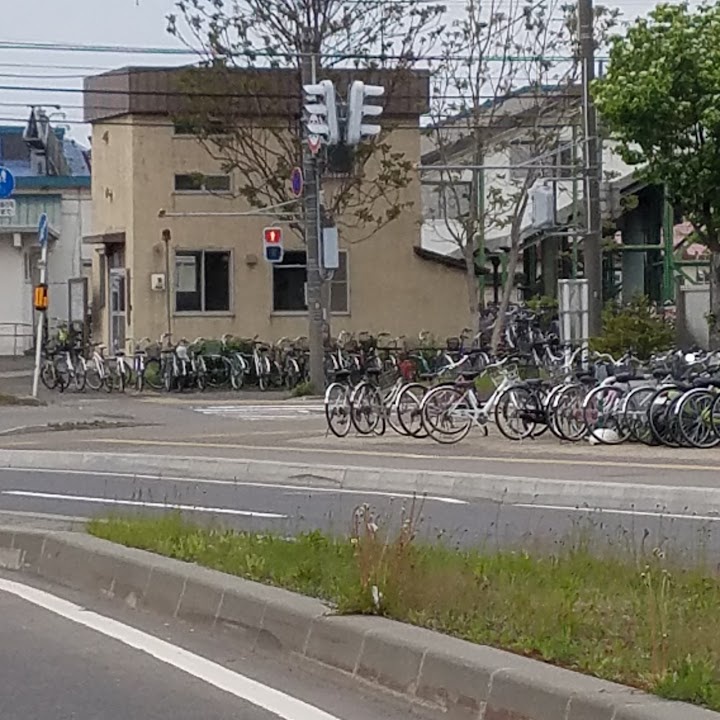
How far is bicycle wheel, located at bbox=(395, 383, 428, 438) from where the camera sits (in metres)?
23.3

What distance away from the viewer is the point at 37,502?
54.8 ft

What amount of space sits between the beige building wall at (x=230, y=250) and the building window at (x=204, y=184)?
138mm

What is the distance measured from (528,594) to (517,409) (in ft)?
45.9

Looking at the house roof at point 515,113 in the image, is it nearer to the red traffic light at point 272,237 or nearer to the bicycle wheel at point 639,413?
the red traffic light at point 272,237

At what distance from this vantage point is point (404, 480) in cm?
1789

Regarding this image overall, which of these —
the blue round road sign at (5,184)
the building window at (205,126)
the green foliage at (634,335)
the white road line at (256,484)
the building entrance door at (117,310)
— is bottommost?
the white road line at (256,484)

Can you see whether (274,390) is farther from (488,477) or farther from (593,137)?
(488,477)

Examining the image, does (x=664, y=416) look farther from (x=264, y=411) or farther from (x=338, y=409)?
(x=264, y=411)

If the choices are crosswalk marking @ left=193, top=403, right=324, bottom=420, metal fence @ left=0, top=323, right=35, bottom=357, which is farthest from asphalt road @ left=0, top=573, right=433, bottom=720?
metal fence @ left=0, top=323, right=35, bottom=357

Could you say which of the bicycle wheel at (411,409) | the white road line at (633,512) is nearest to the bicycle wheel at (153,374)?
the bicycle wheel at (411,409)

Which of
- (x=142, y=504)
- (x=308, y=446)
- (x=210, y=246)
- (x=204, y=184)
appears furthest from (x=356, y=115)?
(x=210, y=246)

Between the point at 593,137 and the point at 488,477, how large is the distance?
12739 millimetres

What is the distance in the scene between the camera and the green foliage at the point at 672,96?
28328 millimetres

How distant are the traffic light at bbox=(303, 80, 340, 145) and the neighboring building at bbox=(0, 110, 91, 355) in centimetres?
1990
